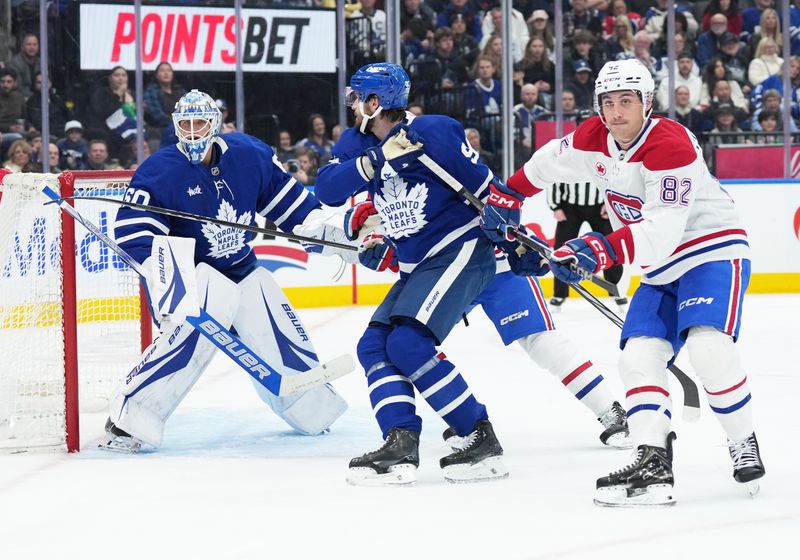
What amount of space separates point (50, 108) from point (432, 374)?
4613mm

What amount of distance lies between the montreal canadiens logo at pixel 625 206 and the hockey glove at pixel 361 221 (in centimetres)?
67

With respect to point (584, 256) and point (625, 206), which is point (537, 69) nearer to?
point (625, 206)

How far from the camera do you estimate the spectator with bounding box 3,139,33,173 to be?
675cm

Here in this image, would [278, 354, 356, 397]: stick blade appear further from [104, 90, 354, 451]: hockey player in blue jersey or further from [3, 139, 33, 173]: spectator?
[3, 139, 33, 173]: spectator

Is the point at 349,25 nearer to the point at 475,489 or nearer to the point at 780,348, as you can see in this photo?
the point at 780,348

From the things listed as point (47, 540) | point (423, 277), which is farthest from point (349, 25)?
point (47, 540)

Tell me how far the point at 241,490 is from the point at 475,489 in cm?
54

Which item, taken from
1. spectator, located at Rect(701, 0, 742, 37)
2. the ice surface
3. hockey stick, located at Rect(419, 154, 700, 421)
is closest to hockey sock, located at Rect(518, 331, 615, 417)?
the ice surface

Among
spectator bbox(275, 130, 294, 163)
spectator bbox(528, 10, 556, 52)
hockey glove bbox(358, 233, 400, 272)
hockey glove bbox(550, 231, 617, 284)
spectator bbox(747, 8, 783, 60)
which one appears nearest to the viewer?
hockey glove bbox(550, 231, 617, 284)

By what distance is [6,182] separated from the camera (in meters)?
3.52

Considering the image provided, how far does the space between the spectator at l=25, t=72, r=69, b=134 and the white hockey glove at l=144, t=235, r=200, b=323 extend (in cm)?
389

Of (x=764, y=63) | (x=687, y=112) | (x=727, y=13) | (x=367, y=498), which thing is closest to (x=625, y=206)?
(x=367, y=498)

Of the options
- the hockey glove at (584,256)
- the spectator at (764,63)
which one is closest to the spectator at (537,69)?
the spectator at (764,63)

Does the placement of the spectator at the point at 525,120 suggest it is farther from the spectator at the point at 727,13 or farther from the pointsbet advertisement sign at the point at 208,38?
the spectator at the point at 727,13
